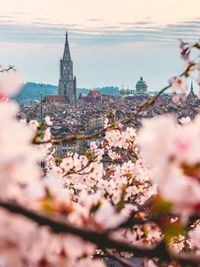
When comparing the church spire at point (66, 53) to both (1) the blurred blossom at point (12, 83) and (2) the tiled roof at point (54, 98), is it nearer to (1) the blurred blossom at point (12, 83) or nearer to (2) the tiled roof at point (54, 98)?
(2) the tiled roof at point (54, 98)

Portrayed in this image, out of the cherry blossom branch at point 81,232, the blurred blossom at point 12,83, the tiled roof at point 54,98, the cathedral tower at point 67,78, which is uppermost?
the cathedral tower at point 67,78

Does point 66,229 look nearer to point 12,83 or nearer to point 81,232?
point 81,232

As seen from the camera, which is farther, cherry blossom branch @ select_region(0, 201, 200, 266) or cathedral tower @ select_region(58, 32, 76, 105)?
cathedral tower @ select_region(58, 32, 76, 105)

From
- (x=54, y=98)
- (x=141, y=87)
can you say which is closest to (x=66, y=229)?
(x=54, y=98)

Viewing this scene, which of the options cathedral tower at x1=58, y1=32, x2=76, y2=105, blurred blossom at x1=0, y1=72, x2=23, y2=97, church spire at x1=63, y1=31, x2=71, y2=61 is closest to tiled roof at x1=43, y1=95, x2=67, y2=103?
cathedral tower at x1=58, y1=32, x2=76, y2=105

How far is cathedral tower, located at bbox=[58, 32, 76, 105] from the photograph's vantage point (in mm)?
123750

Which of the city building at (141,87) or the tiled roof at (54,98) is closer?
the tiled roof at (54,98)

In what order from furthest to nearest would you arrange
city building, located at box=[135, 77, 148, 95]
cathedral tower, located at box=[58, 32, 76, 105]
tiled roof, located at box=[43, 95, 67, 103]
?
city building, located at box=[135, 77, 148, 95] < cathedral tower, located at box=[58, 32, 76, 105] < tiled roof, located at box=[43, 95, 67, 103]

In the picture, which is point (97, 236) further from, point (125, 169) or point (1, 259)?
point (125, 169)

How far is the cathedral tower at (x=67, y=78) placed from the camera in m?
124

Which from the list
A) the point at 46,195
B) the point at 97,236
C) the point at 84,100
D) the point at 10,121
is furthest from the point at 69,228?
the point at 84,100

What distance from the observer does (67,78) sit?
409 ft

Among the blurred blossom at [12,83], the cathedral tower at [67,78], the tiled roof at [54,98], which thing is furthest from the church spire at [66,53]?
the blurred blossom at [12,83]

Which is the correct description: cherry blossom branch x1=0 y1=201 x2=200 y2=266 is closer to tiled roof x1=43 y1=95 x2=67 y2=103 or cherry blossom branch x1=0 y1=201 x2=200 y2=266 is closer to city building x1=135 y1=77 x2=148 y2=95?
tiled roof x1=43 y1=95 x2=67 y2=103
